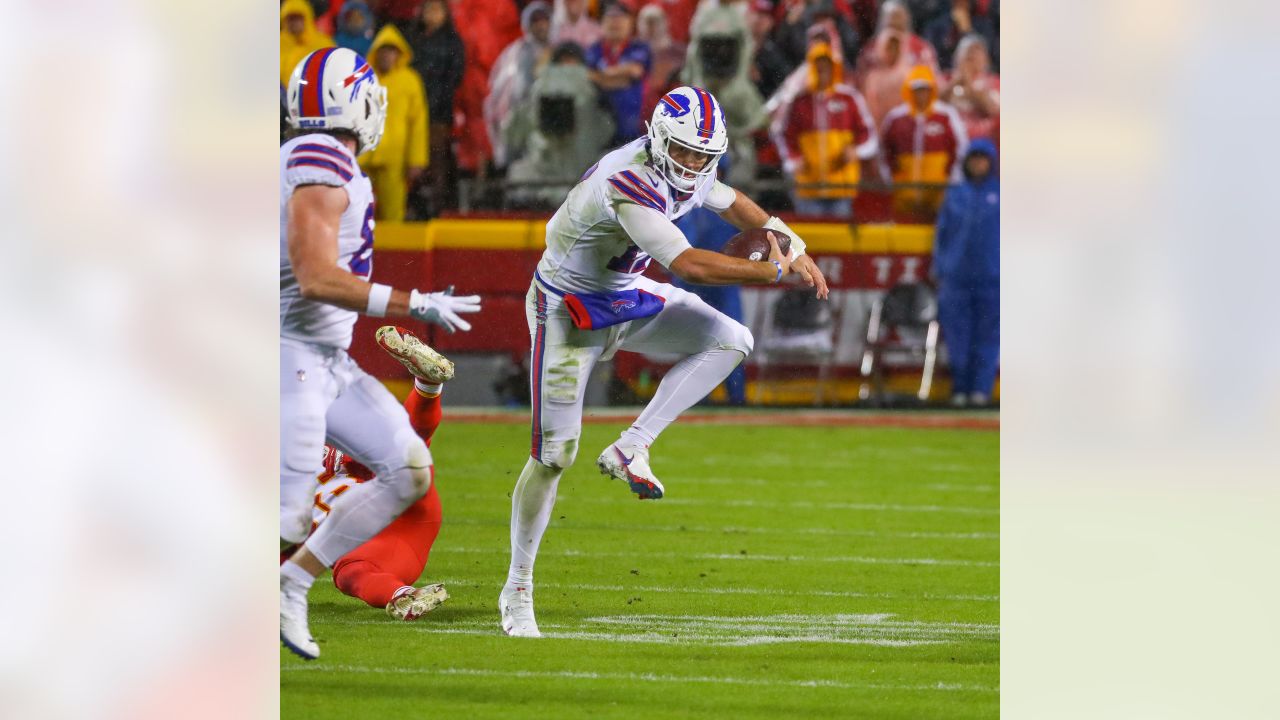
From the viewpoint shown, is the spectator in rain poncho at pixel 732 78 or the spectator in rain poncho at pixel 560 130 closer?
the spectator in rain poncho at pixel 560 130

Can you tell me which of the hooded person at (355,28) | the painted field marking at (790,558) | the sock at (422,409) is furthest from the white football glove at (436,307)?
the hooded person at (355,28)

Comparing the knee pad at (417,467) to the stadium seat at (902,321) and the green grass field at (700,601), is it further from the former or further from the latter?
the stadium seat at (902,321)

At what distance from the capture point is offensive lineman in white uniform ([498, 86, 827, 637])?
491cm

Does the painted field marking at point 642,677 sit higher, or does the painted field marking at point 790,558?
the painted field marking at point 642,677

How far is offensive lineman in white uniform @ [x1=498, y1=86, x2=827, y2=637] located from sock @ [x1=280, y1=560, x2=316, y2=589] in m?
0.65

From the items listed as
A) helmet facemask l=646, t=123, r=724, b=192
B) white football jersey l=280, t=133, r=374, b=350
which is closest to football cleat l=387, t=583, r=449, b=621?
white football jersey l=280, t=133, r=374, b=350

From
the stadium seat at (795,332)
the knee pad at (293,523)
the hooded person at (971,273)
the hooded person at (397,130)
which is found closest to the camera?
the knee pad at (293,523)

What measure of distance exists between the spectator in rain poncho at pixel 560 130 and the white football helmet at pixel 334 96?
4.17 metres

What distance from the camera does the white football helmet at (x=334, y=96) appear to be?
4852 millimetres

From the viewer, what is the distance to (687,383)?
5.24 m

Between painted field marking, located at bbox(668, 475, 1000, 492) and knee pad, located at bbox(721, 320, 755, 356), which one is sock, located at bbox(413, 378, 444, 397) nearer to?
knee pad, located at bbox(721, 320, 755, 356)
